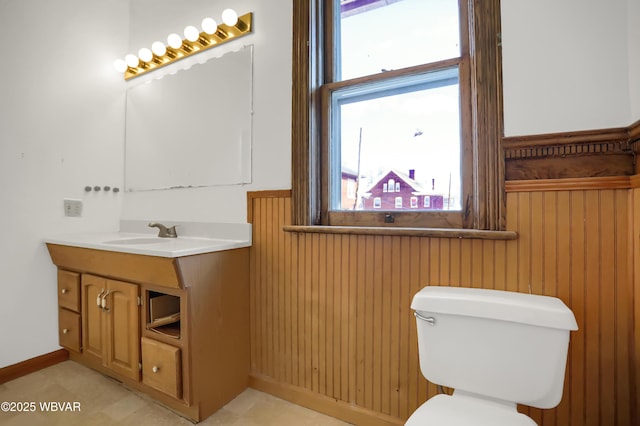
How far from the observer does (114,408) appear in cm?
147

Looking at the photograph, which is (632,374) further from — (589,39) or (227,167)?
(227,167)

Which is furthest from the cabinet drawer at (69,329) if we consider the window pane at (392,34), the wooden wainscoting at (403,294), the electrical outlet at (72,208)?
the window pane at (392,34)

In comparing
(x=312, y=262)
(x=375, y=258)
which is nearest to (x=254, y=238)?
(x=312, y=262)

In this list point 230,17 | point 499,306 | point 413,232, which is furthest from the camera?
point 230,17

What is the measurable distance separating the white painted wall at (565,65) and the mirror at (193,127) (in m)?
1.22

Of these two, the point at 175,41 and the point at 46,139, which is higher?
the point at 175,41

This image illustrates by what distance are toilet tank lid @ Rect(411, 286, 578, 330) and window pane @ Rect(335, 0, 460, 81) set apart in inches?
38.0

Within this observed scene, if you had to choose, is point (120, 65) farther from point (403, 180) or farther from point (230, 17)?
point (403, 180)

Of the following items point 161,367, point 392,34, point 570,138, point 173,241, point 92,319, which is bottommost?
point 161,367

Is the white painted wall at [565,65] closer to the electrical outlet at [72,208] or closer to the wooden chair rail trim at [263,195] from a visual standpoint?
the wooden chair rail trim at [263,195]

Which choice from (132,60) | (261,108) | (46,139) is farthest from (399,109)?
(46,139)

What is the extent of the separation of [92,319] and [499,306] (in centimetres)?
197

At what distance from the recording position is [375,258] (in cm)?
133

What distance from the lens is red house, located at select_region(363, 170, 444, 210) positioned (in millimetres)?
1344
